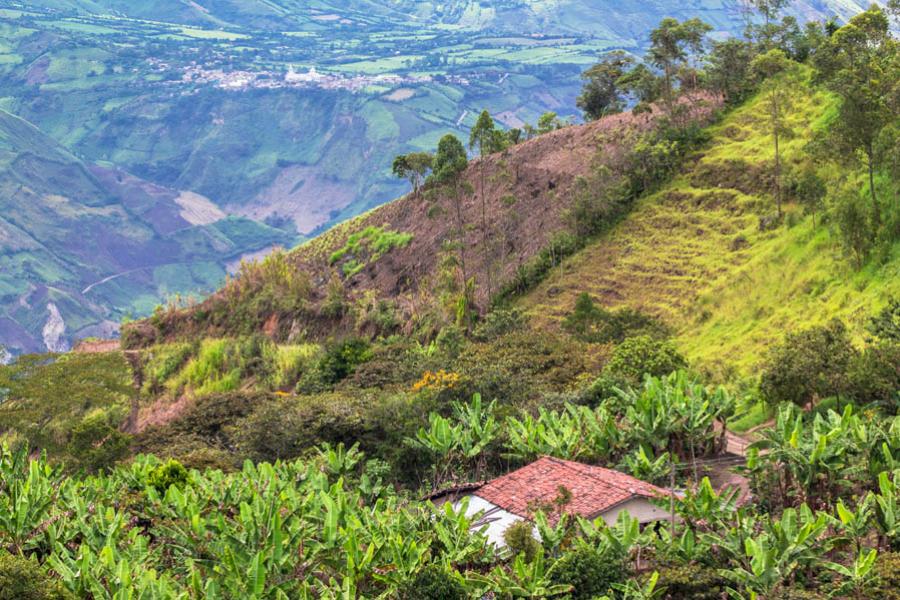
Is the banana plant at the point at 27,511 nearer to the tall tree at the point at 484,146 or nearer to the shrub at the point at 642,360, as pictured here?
the shrub at the point at 642,360

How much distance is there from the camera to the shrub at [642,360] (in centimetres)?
4178

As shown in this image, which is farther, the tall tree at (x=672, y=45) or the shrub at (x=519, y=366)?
the tall tree at (x=672, y=45)

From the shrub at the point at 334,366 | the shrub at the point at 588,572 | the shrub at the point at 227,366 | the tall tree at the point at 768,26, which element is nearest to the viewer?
the shrub at the point at 588,572

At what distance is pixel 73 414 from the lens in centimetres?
4953

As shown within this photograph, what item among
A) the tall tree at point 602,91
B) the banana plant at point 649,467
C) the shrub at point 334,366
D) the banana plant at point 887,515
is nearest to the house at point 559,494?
the banana plant at point 649,467

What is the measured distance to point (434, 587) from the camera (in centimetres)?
2534

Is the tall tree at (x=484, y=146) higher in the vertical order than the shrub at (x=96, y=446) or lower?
higher

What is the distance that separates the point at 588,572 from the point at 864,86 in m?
30.3

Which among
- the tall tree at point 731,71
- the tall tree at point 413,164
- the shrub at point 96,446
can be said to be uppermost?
the tall tree at point 731,71

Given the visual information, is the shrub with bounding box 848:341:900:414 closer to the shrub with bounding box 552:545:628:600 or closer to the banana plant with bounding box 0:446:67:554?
the shrub with bounding box 552:545:628:600

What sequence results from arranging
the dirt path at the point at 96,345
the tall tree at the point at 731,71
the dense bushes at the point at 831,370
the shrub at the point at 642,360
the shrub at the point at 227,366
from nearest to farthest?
the dense bushes at the point at 831,370 → the shrub at the point at 642,360 → the shrub at the point at 227,366 → the tall tree at the point at 731,71 → the dirt path at the point at 96,345

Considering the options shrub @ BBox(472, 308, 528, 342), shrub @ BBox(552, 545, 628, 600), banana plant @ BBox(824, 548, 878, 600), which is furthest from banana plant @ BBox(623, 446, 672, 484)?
shrub @ BBox(472, 308, 528, 342)

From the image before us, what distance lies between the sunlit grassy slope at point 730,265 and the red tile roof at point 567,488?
13004 mm

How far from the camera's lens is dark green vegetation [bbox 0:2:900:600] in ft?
86.7
